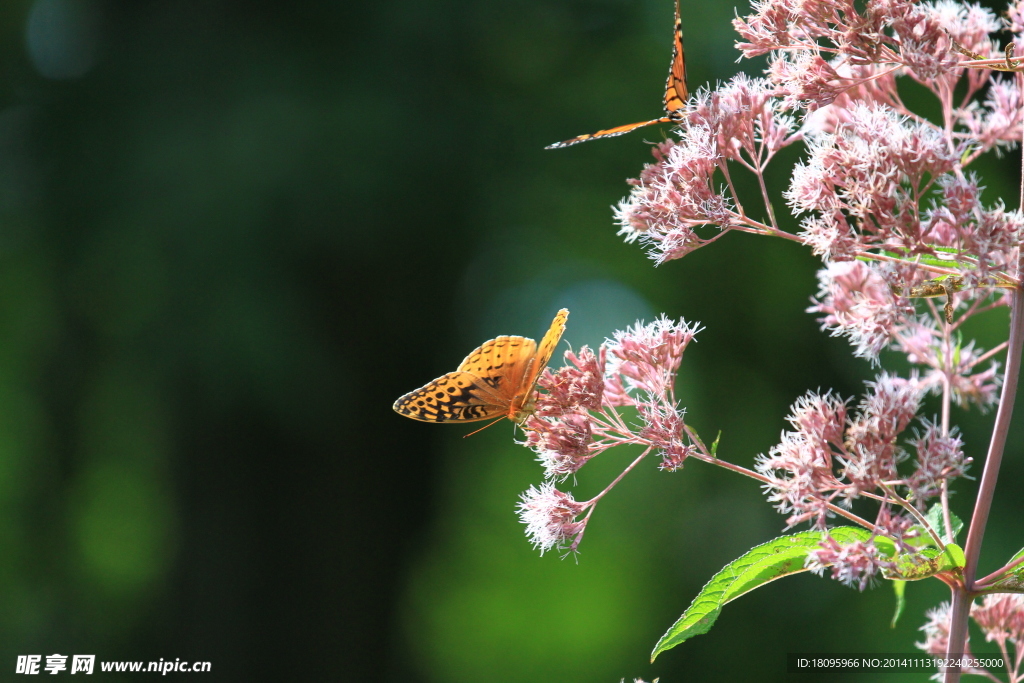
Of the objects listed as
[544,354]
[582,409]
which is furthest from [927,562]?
[544,354]

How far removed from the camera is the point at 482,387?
71.2 inches

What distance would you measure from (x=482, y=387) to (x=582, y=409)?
0.29 meters

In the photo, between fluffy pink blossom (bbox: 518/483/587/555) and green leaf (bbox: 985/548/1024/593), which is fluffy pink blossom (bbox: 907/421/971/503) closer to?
green leaf (bbox: 985/548/1024/593)

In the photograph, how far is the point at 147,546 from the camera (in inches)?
300

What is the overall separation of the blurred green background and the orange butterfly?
10.6ft

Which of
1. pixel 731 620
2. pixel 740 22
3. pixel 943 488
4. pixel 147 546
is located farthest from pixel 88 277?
pixel 731 620

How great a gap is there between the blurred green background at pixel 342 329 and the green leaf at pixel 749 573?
3.94m

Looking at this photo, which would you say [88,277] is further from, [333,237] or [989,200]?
[989,200]

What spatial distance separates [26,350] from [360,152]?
387 cm

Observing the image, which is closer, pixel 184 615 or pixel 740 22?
pixel 740 22

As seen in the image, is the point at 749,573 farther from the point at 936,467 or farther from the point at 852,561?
the point at 936,467

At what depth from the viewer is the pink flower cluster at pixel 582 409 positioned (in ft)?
5.10

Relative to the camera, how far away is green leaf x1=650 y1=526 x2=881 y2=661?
1.25 metres

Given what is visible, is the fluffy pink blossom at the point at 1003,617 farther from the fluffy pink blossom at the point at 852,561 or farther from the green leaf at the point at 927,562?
the fluffy pink blossom at the point at 852,561
